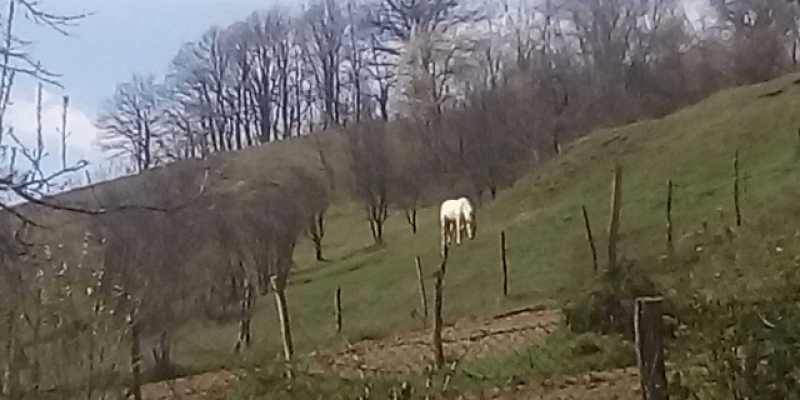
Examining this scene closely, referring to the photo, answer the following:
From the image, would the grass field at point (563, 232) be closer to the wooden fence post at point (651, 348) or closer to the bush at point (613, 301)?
the bush at point (613, 301)

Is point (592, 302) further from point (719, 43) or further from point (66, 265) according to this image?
point (719, 43)

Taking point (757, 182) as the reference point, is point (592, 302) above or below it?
below

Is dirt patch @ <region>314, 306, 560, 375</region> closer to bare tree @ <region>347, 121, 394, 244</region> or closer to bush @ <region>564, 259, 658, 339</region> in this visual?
bush @ <region>564, 259, 658, 339</region>

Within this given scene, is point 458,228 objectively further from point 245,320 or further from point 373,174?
point 373,174

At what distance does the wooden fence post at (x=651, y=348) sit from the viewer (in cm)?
484

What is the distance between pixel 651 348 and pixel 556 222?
63.5 feet

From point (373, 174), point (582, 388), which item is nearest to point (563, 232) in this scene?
point (373, 174)

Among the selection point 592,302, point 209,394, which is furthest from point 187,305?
point 592,302

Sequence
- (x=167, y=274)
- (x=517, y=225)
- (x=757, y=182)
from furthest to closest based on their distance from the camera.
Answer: (x=517, y=225) → (x=757, y=182) → (x=167, y=274)

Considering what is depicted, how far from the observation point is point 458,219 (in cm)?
2442

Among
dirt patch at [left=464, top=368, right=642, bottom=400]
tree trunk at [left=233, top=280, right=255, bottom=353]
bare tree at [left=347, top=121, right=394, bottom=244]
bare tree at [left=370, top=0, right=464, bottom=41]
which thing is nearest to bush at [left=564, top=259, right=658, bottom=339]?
dirt patch at [left=464, top=368, right=642, bottom=400]

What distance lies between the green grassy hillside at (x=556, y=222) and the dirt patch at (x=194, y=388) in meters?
0.81

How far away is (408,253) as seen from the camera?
26141 millimetres

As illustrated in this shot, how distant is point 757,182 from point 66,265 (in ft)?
66.2
